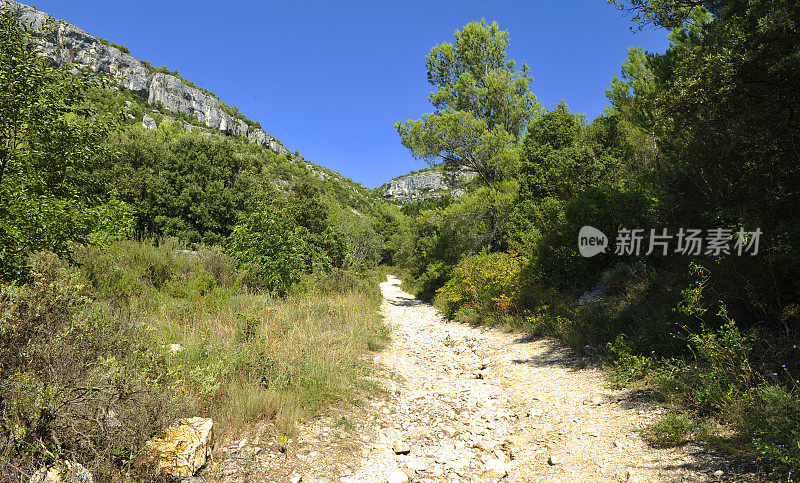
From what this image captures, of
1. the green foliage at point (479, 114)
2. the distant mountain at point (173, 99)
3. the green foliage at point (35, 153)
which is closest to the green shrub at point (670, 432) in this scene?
the green foliage at point (35, 153)

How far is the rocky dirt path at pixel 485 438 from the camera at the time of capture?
11.3 ft

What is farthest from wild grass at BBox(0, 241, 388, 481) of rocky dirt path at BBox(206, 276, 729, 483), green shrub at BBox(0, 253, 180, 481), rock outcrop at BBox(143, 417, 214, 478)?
rocky dirt path at BBox(206, 276, 729, 483)

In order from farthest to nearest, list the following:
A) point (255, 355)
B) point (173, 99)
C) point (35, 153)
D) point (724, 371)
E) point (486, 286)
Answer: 1. point (173, 99)
2. point (486, 286)
3. point (255, 355)
4. point (35, 153)
5. point (724, 371)

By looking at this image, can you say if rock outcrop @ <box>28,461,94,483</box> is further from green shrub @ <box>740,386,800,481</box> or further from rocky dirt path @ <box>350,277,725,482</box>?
green shrub @ <box>740,386,800,481</box>

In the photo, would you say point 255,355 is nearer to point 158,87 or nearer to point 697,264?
point 697,264

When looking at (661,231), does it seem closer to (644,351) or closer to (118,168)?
(644,351)

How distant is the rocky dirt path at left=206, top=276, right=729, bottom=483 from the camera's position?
3.43m

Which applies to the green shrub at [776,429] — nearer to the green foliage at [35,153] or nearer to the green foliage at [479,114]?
the green foliage at [35,153]

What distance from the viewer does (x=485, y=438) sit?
4.55 meters

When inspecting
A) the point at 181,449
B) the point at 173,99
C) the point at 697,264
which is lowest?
the point at 181,449

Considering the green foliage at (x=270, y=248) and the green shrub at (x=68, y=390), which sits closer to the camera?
the green shrub at (x=68, y=390)

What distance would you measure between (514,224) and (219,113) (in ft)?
353

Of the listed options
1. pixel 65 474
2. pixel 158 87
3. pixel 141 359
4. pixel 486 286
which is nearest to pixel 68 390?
pixel 65 474

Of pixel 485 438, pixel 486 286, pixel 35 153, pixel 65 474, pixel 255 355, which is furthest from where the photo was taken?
pixel 486 286
